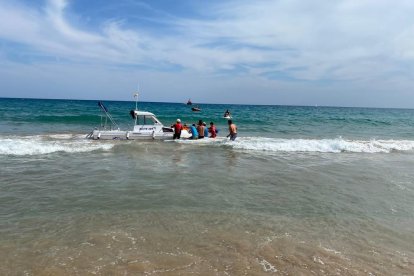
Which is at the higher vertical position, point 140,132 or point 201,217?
point 140,132

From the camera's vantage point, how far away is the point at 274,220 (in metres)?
7.73

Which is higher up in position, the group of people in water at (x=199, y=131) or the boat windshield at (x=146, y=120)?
the boat windshield at (x=146, y=120)

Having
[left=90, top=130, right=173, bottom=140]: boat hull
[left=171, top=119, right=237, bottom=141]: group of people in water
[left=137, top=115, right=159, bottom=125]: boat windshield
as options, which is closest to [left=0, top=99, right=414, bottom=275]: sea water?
[left=90, top=130, right=173, bottom=140]: boat hull

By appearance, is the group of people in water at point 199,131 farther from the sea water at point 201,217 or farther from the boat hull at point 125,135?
the sea water at point 201,217

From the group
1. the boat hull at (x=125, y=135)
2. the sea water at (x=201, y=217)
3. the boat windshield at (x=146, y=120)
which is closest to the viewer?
the sea water at (x=201, y=217)

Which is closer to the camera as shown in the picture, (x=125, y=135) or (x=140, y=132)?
(x=125, y=135)

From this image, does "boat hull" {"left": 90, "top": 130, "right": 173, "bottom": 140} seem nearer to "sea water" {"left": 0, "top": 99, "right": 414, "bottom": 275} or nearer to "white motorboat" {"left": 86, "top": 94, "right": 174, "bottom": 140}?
"white motorboat" {"left": 86, "top": 94, "right": 174, "bottom": 140}

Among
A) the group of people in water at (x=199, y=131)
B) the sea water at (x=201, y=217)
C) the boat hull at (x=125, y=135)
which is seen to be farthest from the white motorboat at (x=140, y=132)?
the sea water at (x=201, y=217)

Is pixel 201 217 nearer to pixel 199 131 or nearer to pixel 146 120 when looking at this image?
pixel 199 131

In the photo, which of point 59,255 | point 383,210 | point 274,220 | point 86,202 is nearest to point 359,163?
point 383,210

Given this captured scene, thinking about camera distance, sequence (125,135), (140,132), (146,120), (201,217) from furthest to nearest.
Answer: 1. (146,120)
2. (140,132)
3. (125,135)
4. (201,217)

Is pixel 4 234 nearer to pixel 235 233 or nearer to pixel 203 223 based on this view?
pixel 203 223

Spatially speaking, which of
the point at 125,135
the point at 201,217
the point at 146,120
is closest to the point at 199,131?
the point at 146,120

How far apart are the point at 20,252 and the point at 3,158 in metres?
9.72
